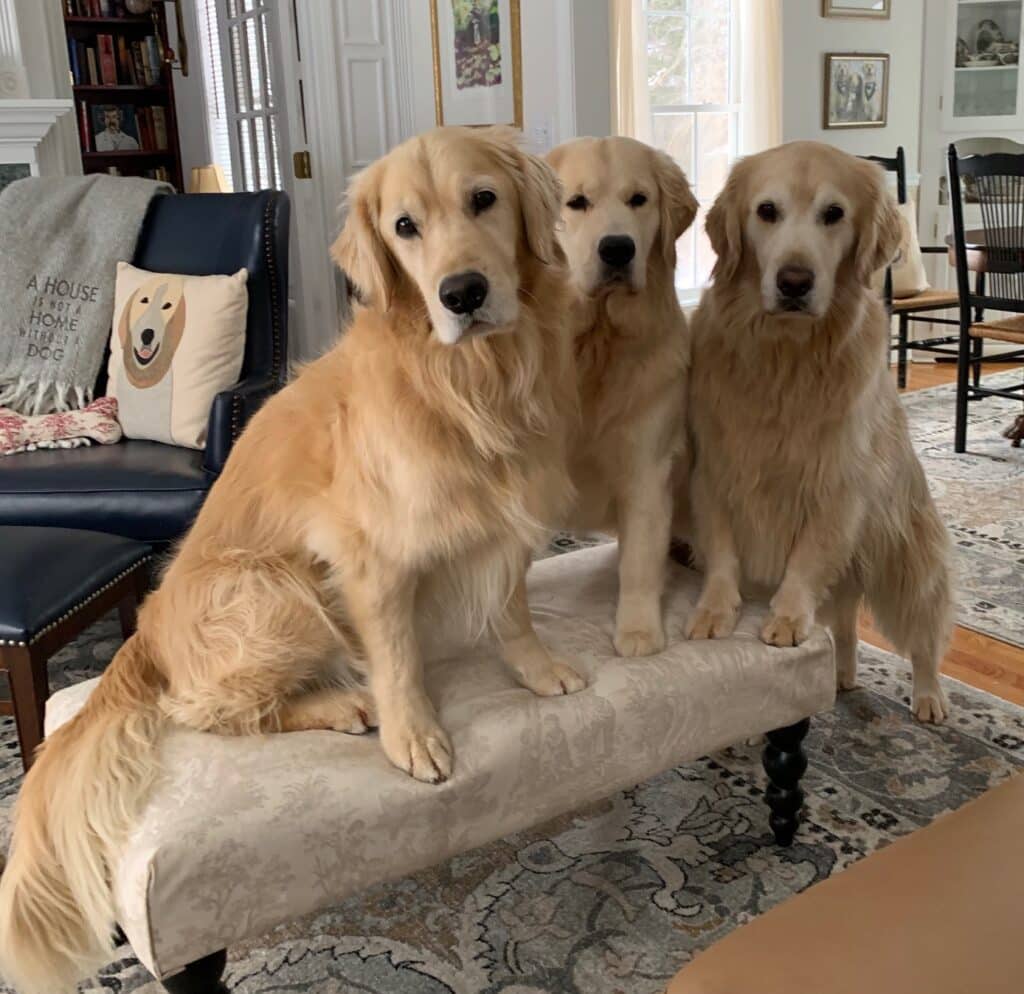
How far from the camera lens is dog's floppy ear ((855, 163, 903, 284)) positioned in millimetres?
1757

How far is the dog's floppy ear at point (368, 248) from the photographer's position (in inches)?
54.8

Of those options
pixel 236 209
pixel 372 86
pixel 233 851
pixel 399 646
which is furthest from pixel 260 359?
pixel 372 86

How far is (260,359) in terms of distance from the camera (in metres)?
3.04

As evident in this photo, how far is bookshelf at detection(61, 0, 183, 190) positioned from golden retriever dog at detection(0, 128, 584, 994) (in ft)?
20.7

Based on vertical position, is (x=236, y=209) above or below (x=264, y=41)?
below

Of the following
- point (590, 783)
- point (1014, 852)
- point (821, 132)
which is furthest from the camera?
point (821, 132)

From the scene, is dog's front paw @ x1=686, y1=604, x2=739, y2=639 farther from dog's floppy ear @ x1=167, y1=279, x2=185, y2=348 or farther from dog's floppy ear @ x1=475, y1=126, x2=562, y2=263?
dog's floppy ear @ x1=167, y1=279, x2=185, y2=348

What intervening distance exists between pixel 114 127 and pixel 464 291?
6.65 meters

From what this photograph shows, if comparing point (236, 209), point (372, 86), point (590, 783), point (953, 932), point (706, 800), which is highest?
point (372, 86)

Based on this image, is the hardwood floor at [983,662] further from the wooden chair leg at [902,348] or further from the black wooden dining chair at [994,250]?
the wooden chair leg at [902,348]

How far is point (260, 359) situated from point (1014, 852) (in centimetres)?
243

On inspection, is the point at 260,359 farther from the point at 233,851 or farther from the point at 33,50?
the point at 33,50

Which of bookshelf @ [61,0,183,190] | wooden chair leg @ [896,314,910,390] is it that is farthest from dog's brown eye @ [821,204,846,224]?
bookshelf @ [61,0,183,190]

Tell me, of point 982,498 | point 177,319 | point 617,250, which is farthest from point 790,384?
point 982,498
